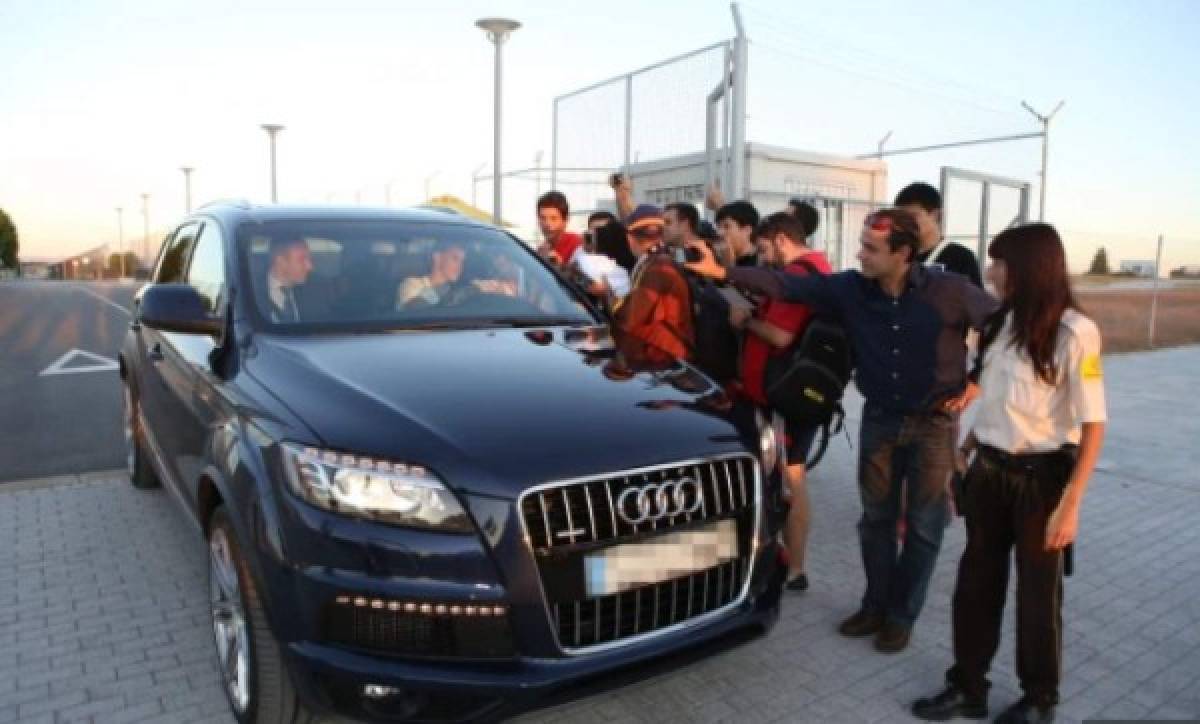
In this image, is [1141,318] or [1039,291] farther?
[1141,318]

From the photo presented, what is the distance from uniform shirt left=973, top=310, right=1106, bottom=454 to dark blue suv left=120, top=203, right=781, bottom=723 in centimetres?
75

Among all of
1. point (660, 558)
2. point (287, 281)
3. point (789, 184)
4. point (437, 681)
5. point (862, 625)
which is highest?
point (789, 184)

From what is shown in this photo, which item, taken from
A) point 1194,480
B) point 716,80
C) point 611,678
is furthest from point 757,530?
point 716,80

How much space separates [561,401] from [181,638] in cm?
202

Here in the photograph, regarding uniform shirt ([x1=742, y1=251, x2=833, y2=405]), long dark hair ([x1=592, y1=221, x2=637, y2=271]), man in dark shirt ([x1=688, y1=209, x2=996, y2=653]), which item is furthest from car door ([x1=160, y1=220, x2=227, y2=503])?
long dark hair ([x1=592, y1=221, x2=637, y2=271])

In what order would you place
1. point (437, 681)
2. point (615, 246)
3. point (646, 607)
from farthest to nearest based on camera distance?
point (615, 246), point (646, 607), point (437, 681)

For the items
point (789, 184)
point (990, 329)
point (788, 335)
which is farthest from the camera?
point (789, 184)

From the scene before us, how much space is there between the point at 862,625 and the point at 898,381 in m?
1.07

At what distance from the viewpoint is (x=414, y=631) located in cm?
225

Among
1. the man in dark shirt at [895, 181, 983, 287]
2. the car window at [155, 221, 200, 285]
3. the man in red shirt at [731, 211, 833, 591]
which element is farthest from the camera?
the car window at [155, 221, 200, 285]

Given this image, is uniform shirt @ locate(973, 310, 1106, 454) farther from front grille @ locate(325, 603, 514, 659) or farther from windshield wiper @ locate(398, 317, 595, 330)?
front grille @ locate(325, 603, 514, 659)

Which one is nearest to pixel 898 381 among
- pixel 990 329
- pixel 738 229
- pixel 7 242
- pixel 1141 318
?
pixel 990 329

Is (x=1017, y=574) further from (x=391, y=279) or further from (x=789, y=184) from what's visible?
(x=789, y=184)

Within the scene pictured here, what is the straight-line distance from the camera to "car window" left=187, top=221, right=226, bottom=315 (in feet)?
11.4
